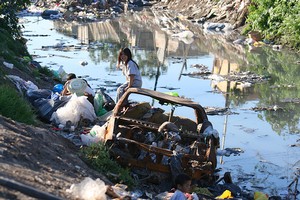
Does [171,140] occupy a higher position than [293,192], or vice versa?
[171,140]

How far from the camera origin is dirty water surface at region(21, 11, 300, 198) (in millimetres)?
10859

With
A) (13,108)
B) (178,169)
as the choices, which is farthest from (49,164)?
(13,108)

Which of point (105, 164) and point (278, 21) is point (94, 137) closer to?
point (105, 164)

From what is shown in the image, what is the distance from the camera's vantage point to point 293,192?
9.02m

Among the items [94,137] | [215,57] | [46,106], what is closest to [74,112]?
[46,106]

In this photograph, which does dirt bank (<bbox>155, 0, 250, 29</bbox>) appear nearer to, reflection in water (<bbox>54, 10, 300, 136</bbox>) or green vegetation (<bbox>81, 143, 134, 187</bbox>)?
reflection in water (<bbox>54, 10, 300, 136</bbox>)

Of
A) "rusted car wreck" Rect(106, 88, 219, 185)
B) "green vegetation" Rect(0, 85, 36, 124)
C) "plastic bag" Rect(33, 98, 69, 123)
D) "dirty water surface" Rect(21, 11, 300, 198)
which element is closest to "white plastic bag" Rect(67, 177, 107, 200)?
"rusted car wreck" Rect(106, 88, 219, 185)

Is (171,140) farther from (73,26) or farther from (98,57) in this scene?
(73,26)

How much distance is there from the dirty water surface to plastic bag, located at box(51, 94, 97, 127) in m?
2.35

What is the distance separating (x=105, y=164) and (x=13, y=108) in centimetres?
175

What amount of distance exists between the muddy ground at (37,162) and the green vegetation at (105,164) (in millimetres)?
181

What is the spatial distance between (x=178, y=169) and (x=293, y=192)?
1804 mm

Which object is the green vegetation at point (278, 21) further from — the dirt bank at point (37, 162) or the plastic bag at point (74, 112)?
the dirt bank at point (37, 162)

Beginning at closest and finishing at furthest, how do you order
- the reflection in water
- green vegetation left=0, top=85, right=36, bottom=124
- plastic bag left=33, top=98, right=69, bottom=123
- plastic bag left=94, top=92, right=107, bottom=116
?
green vegetation left=0, top=85, right=36, bottom=124, plastic bag left=33, top=98, right=69, bottom=123, plastic bag left=94, top=92, right=107, bottom=116, the reflection in water
